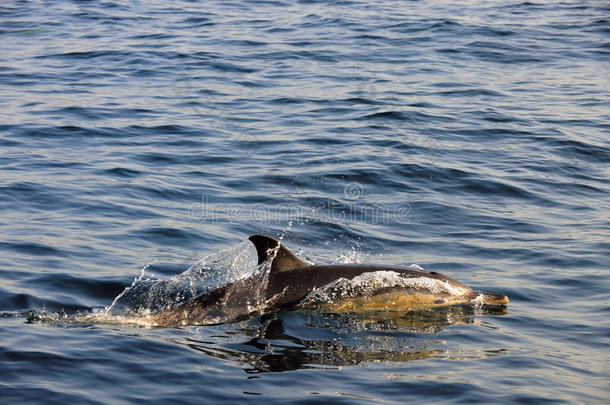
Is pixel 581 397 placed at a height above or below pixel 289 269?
below

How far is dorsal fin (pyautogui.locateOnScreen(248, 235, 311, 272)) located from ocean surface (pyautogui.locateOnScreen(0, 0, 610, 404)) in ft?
1.55

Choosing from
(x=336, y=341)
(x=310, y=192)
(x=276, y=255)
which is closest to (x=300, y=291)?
(x=276, y=255)

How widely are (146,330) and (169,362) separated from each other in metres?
0.96

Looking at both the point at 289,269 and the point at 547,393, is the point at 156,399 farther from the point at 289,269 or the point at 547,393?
the point at 547,393

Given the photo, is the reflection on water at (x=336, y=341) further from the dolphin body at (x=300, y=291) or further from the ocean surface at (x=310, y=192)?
A: the dolphin body at (x=300, y=291)

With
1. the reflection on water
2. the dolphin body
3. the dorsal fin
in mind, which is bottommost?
the reflection on water

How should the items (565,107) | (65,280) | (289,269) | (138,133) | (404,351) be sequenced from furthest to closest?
(565,107) < (138,133) < (65,280) < (289,269) < (404,351)

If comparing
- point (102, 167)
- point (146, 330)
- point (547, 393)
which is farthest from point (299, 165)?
point (547, 393)

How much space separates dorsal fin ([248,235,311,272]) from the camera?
841 cm

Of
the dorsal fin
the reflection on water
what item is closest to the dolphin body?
the dorsal fin

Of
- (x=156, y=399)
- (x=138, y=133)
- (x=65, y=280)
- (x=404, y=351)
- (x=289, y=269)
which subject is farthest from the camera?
(x=138, y=133)

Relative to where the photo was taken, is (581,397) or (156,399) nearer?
Result: (156,399)

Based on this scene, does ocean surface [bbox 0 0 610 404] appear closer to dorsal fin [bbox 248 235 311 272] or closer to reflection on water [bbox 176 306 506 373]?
reflection on water [bbox 176 306 506 373]

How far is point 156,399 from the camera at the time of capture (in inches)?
265
